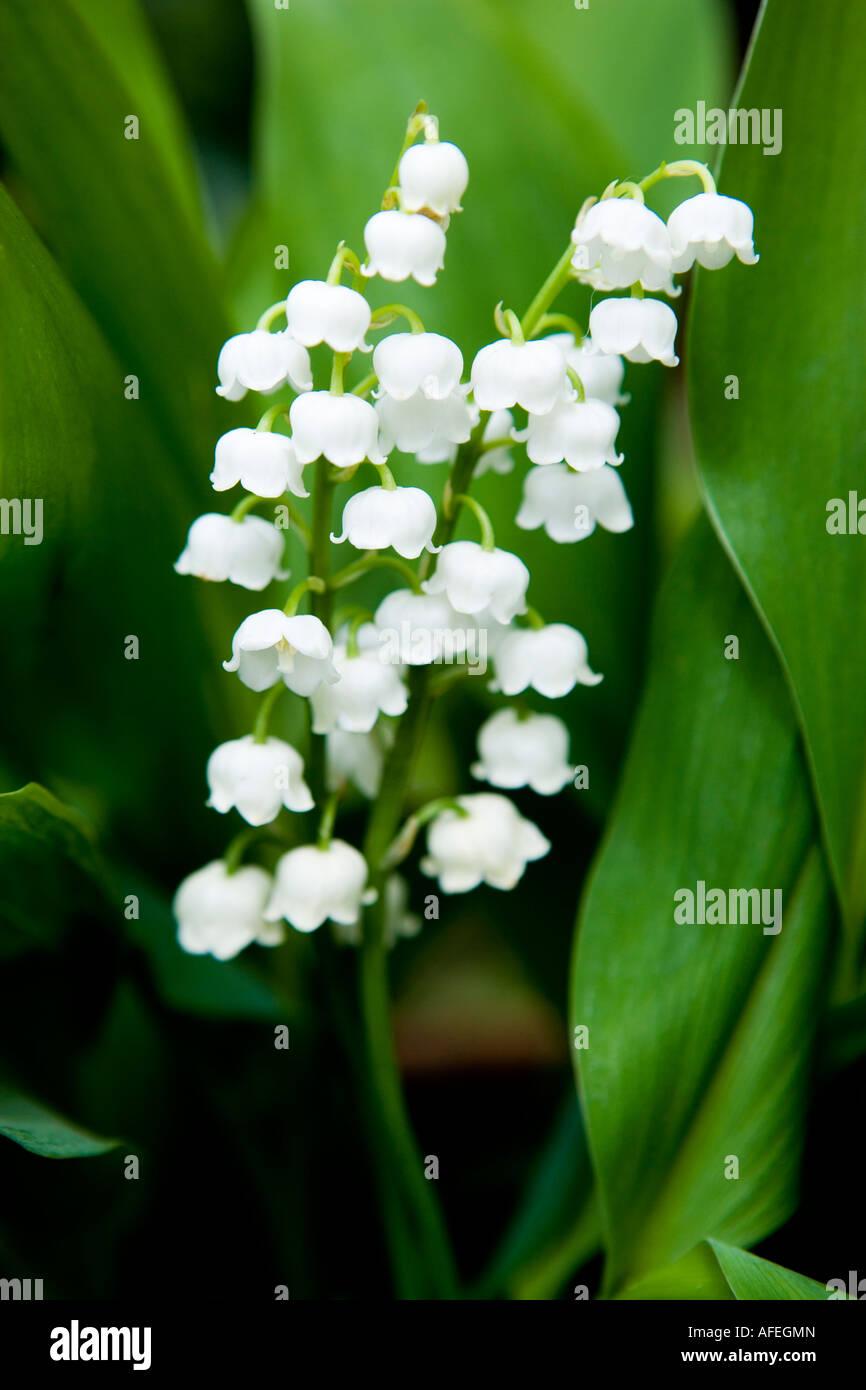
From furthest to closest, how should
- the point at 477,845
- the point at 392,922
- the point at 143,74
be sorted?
the point at 143,74 → the point at 392,922 → the point at 477,845

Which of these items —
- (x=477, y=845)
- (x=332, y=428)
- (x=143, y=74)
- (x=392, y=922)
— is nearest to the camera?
(x=332, y=428)

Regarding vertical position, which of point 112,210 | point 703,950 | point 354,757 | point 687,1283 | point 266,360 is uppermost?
point 112,210

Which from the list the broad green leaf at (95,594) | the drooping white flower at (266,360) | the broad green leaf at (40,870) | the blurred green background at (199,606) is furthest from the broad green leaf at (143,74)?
the broad green leaf at (40,870)

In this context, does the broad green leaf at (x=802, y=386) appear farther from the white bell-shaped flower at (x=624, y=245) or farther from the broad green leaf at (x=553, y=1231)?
the broad green leaf at (x=553, y=1231)

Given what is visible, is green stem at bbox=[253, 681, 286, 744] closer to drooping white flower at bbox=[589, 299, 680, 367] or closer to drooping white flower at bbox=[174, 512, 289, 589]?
drooping white flower at bbox=[174, 512, 289, 589]

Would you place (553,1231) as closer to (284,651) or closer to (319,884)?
(319,884)

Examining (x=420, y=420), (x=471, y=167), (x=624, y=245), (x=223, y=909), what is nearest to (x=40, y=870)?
(x=223, y=909)

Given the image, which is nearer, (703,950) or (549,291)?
(549,291)
